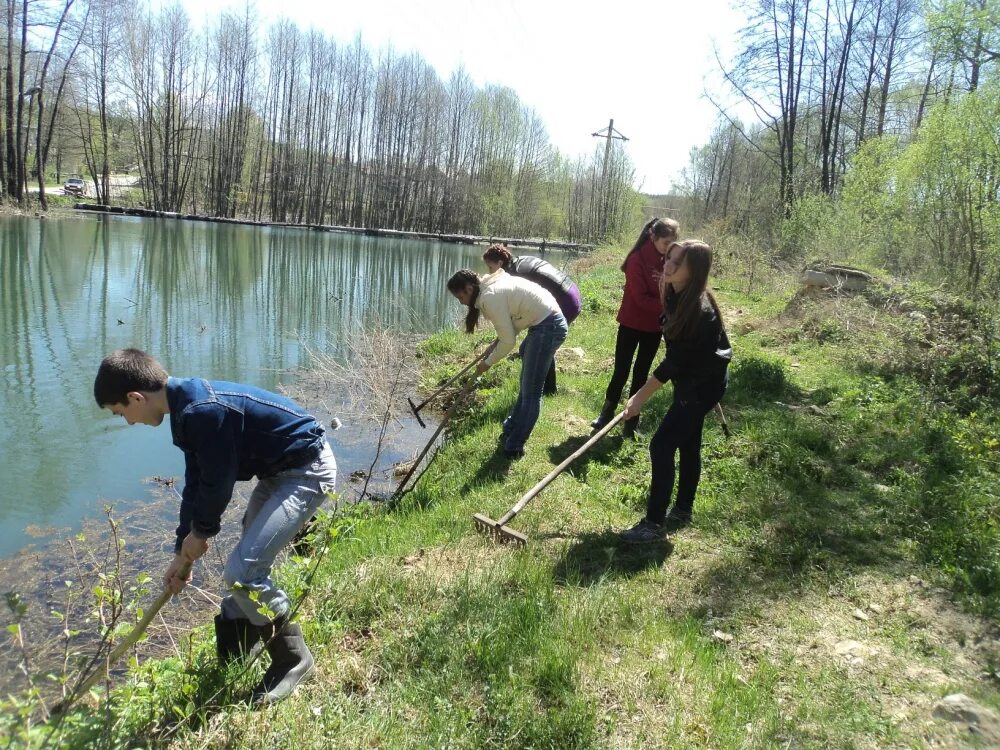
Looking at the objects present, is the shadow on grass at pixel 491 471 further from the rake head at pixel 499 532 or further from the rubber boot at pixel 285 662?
the rubber boot at pixel 285 662

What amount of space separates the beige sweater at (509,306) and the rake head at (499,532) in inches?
51.5

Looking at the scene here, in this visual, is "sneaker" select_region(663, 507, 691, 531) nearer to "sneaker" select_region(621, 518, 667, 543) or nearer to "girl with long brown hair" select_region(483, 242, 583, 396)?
"sneaker" select_region(621, 518, 667, 543)

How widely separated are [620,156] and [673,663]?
57.5m

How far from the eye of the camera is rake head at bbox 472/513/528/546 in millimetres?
3949

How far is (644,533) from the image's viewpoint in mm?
3904

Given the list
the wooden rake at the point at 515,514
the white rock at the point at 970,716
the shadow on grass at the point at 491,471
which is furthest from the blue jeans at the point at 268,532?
the white rock at the point at 970,716

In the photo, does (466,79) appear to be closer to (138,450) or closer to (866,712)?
(138,450)

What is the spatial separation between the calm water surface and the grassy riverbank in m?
2.90

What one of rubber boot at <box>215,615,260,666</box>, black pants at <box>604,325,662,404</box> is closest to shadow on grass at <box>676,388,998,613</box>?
black pants at <box>604,325,662,404</box>

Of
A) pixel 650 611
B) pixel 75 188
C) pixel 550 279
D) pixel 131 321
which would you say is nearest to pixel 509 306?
pixel 550 279

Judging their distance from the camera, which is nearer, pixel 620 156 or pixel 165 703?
pixel 165 703

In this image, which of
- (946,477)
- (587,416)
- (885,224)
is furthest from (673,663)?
(885,224)

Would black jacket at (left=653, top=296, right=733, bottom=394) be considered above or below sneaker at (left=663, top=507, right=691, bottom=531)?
above

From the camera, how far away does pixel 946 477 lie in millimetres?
4711
